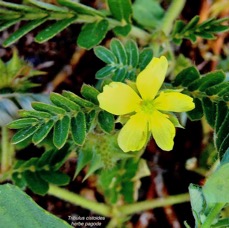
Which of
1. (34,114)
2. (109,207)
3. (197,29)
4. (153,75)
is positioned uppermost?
(197,29)

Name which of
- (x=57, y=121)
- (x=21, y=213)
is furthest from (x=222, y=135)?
(x=21, y=213)

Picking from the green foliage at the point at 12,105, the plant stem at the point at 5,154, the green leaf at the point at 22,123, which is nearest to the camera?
the green leaf at the point at 22,123

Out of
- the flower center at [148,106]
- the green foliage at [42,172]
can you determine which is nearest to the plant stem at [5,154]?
the green foliage at [42,172]

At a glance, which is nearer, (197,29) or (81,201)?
(197,29)

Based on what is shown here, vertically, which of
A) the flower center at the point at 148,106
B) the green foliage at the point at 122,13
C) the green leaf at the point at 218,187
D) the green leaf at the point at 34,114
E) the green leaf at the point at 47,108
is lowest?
the green leaf at the point at 218,187

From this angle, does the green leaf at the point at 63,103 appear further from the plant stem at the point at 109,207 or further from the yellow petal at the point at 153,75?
the plant stem at the point at 109,207

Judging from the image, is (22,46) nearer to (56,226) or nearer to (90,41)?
(90,41)

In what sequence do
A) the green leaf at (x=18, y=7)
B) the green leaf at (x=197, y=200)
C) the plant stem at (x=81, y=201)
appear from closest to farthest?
the green leaf at (x=197, y=200) → the green leaf at (x=18, y=7) → the plant stem at (x=81, y=201)

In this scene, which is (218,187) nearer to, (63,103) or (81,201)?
(63,103)
